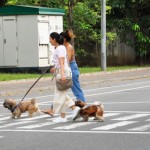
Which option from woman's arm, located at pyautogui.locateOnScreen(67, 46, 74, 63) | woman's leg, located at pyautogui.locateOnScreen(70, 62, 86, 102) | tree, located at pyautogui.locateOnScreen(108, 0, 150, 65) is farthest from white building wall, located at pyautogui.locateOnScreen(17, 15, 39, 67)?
woman's arm, located at pyautogui.locateOnScreen(67, 46, 74, 63)

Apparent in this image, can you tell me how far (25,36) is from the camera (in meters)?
28.0

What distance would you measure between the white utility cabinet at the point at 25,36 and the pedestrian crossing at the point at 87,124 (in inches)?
563

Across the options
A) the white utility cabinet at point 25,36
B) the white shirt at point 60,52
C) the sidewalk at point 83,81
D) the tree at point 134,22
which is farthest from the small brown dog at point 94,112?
the tree at point 134,22

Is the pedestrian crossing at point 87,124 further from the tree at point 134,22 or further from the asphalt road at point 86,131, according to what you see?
the tree at point 134,22

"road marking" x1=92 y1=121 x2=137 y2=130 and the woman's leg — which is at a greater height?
the woman's leg

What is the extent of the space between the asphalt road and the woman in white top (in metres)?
0.26

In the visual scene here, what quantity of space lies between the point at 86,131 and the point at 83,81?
41.9ft

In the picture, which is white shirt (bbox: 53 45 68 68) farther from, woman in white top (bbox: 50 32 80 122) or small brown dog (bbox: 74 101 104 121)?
small brown dog (bbox: 74 101 104 121)

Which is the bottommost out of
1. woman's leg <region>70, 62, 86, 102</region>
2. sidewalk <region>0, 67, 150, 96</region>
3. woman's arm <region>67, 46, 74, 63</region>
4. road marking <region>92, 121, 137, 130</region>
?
sidewalk <region>0, 67, 150, 96</region>

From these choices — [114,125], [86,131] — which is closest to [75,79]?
[114,125]

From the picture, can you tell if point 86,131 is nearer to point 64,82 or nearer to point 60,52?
point 64,82

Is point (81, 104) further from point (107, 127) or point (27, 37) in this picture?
point (27, 37)

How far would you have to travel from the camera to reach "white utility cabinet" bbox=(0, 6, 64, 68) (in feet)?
90.7
